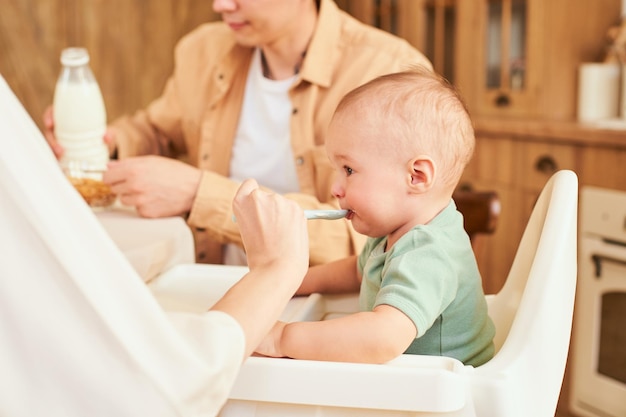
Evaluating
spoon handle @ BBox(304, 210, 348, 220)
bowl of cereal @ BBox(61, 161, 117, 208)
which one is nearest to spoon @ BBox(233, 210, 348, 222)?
spoon handle @ BBox(304, 210, 348, 220)

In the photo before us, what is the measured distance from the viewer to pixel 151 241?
1088 mm

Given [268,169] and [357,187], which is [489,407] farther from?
[268,169]

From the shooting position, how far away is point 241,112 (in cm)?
173

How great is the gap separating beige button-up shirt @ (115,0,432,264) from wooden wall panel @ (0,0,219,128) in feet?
3.80

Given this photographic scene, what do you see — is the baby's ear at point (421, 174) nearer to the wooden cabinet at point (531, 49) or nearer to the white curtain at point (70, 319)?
Answer: the white curtain at point (70, 319)

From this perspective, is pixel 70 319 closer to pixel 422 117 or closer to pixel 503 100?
pixel 422 117

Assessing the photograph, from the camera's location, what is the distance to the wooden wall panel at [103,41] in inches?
110

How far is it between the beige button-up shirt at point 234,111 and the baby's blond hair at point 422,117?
51 centimetres

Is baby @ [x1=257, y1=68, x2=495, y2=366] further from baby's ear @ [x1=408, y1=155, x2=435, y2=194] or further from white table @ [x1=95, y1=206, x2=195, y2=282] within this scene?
white table @ [x1=95, y1=206, x2=195, y2=282]

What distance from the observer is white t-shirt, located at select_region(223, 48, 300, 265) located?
1651 millimetres

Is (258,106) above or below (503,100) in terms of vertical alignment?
above

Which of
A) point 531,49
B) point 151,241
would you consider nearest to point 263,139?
point 151,241

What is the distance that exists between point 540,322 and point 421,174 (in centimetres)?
20

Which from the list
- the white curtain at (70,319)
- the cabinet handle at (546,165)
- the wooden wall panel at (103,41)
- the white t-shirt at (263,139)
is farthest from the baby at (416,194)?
the wooden wall panel at (103,41)
